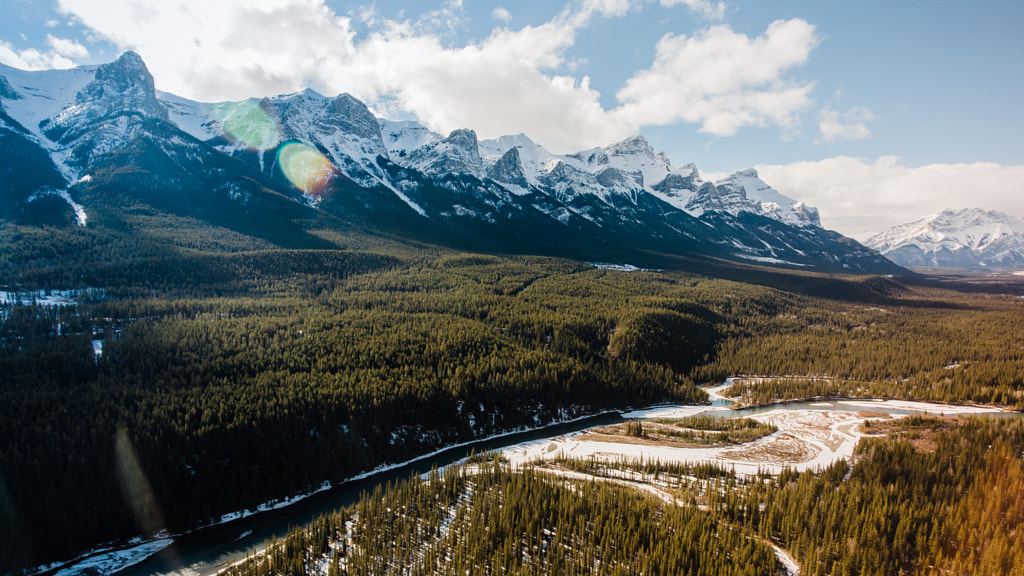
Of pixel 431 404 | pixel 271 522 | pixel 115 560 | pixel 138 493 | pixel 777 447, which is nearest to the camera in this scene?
pixel 115 560

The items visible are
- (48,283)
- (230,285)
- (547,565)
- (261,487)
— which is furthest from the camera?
(230,285)

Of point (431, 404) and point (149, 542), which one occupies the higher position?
point (431, 404)

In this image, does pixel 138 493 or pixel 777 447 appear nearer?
pixel 138 493

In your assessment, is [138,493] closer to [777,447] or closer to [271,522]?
[271,522]

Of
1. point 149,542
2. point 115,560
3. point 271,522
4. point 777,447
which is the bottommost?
point 115,560

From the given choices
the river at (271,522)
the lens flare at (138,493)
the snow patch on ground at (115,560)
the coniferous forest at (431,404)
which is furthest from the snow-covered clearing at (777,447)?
the lens flare at (138,493)

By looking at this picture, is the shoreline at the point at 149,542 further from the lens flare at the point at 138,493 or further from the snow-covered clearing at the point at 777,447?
the snow-covered clearing at the point at 777,447

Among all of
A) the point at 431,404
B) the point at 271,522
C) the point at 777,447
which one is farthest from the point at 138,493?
the point at 777,447

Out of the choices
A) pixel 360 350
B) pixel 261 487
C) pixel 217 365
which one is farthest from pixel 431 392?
pixel 217 365

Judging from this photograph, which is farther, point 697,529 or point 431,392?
point 431,392

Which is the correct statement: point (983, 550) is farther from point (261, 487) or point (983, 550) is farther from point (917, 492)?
point (261, 487)
